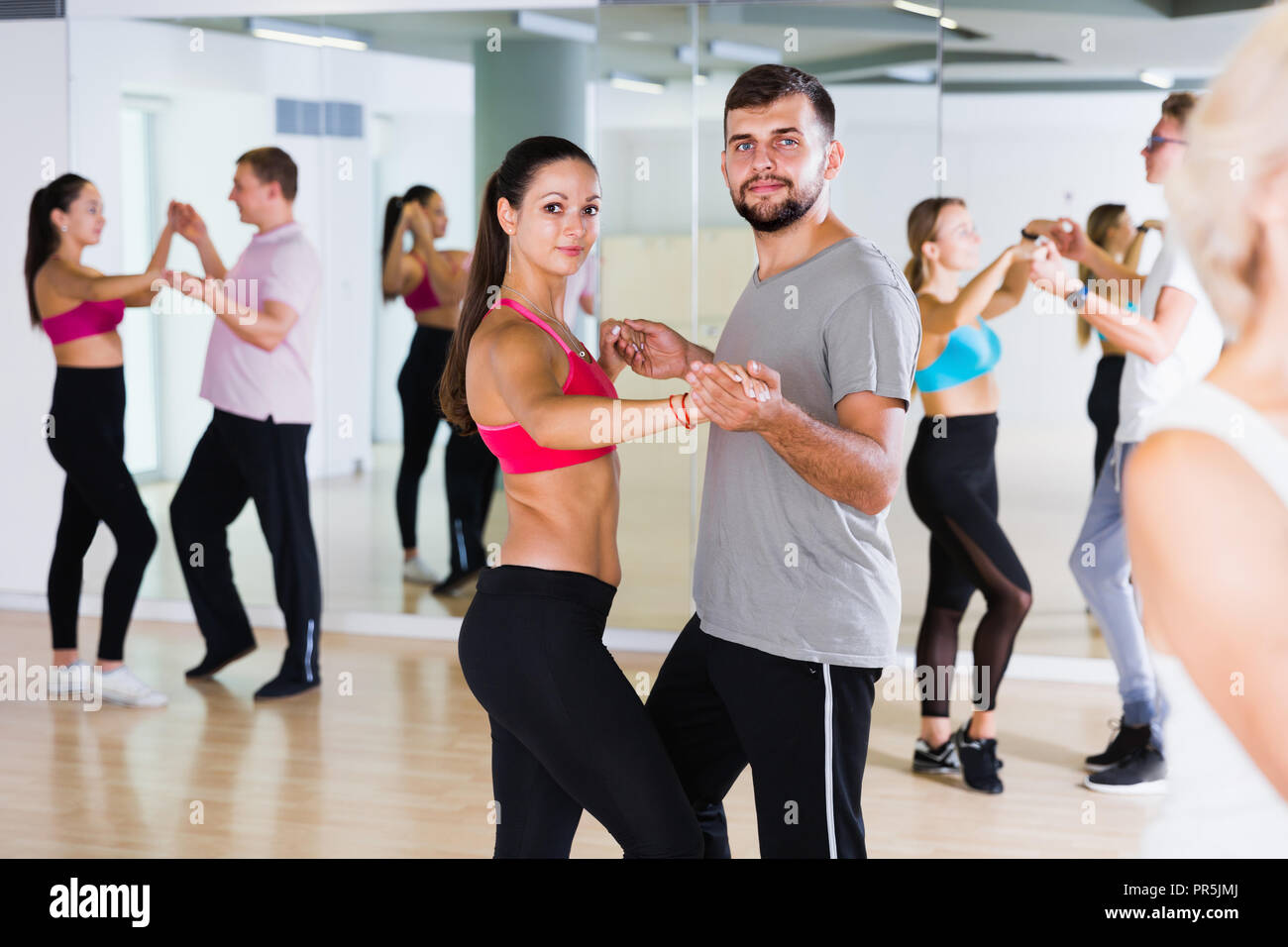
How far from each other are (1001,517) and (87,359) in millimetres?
3257

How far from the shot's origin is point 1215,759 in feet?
2.81

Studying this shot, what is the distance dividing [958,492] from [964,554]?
0.59ft

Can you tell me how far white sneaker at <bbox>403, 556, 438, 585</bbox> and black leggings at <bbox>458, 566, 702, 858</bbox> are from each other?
343 centimetres

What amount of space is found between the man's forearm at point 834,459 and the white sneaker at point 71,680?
140 inches

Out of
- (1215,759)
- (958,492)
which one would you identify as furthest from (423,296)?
(1215,759)

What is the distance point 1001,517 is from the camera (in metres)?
4.52

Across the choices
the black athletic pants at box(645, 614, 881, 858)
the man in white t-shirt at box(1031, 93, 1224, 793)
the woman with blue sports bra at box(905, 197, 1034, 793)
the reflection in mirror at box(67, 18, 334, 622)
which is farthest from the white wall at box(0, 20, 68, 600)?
the black athletic pants at box(645, 614, 881, 858)

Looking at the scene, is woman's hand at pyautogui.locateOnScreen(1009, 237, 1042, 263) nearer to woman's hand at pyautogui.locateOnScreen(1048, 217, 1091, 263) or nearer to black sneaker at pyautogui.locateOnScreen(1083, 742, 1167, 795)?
woman's hand at pyautogui.locateOnScreen(1048, 217, 1091, 263)

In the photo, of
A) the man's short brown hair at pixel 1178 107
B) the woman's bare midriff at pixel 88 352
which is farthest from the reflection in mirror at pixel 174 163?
the man's short brown hair at pixel 1178 107

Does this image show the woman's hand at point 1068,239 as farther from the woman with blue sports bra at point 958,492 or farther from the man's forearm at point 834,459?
the man's forearm at point 834,459

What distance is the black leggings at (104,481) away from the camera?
449cm
